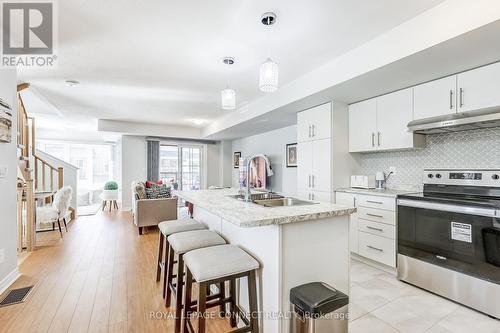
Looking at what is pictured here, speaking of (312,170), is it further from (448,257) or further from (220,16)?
(220,16)

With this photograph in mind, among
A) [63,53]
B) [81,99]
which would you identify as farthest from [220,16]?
[81,99]

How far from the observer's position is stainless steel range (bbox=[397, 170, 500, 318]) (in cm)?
194

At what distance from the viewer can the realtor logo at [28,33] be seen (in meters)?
1.87

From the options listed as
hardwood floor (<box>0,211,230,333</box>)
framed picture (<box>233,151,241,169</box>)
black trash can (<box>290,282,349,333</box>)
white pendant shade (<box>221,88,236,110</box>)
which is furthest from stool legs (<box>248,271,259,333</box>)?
framed picture (<box>233,151,241,169</box>)

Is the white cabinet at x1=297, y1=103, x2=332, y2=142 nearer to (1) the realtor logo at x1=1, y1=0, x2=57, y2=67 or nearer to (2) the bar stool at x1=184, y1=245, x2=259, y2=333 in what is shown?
(2) the bar stool at x1=184, y1=245, x2=259, y2=333

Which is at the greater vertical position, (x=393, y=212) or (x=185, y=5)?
(x=185, y=5)

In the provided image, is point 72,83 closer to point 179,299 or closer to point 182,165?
point 179,299

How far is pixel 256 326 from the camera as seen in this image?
4.88ft

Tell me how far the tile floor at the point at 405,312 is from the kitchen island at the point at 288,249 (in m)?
0.48

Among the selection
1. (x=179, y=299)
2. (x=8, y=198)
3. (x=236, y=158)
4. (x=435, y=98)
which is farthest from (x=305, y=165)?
(x=236, y=158)

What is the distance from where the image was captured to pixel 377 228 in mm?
2814

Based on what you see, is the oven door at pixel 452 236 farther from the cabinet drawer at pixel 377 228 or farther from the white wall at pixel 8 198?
the white wall at pixel 8 198

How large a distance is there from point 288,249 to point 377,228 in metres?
1.86

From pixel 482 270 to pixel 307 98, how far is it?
8.09 ft
